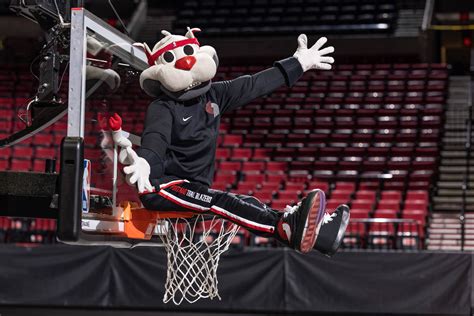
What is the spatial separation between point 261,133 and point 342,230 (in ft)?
39.1

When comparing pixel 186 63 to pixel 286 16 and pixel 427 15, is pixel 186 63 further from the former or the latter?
pixel 286 16

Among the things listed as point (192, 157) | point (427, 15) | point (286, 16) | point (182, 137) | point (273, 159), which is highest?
point (286, 16)

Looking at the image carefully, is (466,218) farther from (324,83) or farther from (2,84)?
(2,84)

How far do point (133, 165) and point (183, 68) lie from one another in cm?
71

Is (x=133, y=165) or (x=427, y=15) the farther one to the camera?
(x=427, y=15)

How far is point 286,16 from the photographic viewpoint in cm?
2092

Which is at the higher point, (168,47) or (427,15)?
(427,15)

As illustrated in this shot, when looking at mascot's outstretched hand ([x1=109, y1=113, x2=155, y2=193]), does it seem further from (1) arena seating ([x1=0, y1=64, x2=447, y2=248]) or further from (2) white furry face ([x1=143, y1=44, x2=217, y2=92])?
(1) arena seating ([x1=0, y1=64, x2=447, y2=248])

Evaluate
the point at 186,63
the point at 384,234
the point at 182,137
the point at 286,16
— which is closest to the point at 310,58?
the point at 186,63

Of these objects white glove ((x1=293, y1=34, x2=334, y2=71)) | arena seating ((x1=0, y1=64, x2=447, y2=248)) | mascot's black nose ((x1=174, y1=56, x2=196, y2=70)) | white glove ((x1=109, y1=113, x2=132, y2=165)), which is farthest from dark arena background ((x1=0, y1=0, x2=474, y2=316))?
white glove ((x1=293, y1=34, x2=334, y2=71))

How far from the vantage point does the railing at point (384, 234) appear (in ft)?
37.2

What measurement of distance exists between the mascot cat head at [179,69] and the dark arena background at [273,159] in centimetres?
36

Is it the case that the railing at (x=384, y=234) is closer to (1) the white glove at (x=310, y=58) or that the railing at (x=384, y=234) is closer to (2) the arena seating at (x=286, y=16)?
(1) the white glove at (x=310, y=58)

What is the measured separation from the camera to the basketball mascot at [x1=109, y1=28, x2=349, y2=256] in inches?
167
